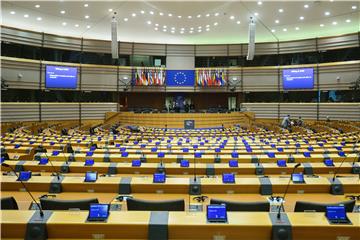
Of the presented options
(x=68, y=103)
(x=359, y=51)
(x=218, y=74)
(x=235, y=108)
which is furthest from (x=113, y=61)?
(x=359, y=51)

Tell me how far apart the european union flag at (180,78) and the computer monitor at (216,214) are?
26168 millimetres

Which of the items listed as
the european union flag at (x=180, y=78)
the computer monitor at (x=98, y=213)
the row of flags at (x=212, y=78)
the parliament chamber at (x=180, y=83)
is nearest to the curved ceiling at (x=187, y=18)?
the parliament chamber at (x=180, y=83)

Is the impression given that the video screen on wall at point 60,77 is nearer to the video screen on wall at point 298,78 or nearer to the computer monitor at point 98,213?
the video screen on wall at point 298,78

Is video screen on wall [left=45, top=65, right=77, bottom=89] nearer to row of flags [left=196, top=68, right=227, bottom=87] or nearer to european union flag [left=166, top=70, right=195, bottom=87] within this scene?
european union flag [left=166, top=70, right=195, bottom=87]

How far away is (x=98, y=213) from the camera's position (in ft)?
11.4

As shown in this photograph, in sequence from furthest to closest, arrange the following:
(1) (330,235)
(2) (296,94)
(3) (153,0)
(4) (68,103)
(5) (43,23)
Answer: (2) (296,94)
(4) (68,103)
(5) (43,23)
(3) (153,0)
(1) (330,235)

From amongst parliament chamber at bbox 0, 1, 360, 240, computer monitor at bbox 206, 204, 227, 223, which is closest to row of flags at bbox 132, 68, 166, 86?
parliament chamber at bbox 0, 1, 360, 240

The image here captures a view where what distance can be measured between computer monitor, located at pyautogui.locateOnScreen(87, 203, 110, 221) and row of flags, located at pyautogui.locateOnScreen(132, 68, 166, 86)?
25.5 m

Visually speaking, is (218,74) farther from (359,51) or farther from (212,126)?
(359,51)

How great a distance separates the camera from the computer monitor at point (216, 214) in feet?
11.2

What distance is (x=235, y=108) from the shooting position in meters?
30.5

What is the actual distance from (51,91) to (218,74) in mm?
14263

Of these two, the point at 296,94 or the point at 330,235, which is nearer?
the point at 330,235

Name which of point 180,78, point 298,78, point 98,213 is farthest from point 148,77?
point 98,213
